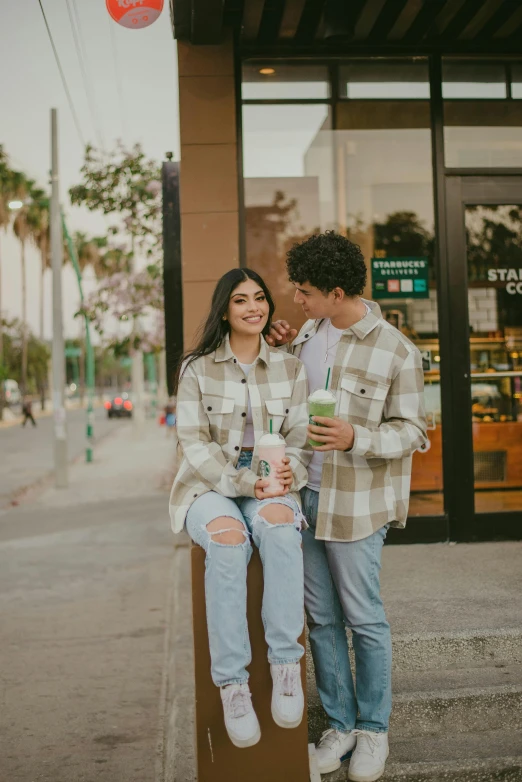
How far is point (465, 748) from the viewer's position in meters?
3.23

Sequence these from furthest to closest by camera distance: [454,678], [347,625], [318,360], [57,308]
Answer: [57,308]
[454,678]
[318,360]
[347,625]

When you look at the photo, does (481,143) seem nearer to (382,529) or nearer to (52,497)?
(382,529)

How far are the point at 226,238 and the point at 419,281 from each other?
4.88 feet

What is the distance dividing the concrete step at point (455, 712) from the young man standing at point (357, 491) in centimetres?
36

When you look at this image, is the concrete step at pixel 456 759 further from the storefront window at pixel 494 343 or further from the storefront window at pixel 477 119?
the storefront window at pixel 477 119

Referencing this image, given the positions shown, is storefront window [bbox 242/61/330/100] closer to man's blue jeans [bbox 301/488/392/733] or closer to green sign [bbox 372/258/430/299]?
green sign [bbox 372/258/430/299]

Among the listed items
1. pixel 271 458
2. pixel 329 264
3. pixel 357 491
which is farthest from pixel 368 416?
pixel 329 264

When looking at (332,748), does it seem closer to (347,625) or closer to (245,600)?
(347,625)

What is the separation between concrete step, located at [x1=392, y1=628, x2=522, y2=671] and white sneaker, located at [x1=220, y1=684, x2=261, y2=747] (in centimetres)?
113

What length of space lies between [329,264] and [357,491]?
89cm

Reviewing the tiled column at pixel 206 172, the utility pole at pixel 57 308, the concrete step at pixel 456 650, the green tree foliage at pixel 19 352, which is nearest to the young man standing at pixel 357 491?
the concrete step at pixel 456 650

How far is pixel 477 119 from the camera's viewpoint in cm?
546

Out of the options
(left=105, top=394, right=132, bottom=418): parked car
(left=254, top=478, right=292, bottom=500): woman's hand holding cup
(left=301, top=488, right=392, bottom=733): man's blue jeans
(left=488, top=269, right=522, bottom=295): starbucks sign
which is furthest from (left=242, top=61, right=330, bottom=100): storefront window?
(left=105, top=394, right=132, bottom=418): parked car

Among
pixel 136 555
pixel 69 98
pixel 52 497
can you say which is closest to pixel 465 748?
pixel 136 555
